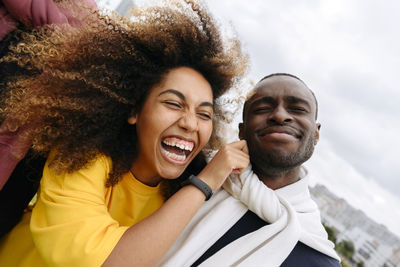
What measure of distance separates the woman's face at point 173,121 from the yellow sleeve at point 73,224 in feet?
1.34

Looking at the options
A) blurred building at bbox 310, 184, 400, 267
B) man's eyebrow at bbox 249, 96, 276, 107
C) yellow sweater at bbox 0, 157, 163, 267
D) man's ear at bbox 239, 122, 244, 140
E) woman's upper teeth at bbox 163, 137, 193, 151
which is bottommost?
yellow sweater at bbox 0, 157, 163, 267

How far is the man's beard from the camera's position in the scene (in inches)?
75.5

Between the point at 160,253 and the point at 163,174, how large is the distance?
51cm

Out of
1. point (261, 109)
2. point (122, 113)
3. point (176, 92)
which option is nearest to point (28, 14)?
point (122, 113)

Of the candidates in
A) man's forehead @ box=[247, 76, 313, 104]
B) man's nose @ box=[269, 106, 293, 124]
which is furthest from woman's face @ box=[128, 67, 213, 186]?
man's forehead @ box=[247, 76, 313, 104]

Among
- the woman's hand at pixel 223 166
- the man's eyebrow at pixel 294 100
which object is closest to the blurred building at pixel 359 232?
the man's eyebrow at pixel 294 100

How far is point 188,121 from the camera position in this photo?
153 centimetres

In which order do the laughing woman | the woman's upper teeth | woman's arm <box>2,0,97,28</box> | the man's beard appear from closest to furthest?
the laughing woman → woman's arm <box>2,0,97,28</box> → the woman's upper teeth → the man's beard

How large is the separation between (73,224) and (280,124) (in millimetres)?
1607

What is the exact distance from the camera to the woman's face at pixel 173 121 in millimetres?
1509

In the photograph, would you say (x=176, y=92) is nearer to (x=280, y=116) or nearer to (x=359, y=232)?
(x=280, y=116)

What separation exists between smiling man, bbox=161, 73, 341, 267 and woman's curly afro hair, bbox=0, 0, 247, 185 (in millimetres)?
643

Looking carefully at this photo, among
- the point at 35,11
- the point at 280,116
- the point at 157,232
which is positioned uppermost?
the point at 280,116

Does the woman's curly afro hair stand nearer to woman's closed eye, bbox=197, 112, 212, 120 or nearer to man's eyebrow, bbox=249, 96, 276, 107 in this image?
woman's closed eye, bbox=197, 112, 212, 120
